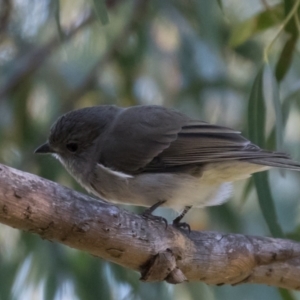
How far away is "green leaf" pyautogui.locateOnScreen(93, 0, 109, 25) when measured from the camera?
77.0 inches

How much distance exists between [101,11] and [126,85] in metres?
1.32

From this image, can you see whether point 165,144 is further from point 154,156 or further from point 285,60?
point 285,60

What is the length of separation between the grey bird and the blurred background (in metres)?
0.27

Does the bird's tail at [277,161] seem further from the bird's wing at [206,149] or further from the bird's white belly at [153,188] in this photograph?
the bird's white belly at [153,188]

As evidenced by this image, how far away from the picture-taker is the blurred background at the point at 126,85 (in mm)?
2650

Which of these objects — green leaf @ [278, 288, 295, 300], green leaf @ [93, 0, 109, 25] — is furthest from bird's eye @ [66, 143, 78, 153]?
green leaf @ [278, 288, 295, 300]

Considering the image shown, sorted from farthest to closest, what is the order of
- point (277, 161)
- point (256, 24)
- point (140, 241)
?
point (256, 24)
point (277, 161)
point (140, 241)

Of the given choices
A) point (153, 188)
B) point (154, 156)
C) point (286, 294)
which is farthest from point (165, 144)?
point (286, 294)

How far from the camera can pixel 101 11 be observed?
199 centimetres

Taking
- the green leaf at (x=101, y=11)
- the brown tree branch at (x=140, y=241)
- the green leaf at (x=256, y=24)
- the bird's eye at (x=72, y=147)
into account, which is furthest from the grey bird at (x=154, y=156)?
the green leaf at (x=101, y=11)

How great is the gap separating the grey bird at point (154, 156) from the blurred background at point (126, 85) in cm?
27

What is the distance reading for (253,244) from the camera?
7.18ft

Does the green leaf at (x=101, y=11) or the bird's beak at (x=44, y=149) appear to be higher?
the green leaf at (x=101, y=11)

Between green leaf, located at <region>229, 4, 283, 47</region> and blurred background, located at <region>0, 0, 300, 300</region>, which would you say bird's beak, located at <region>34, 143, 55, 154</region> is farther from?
green leaf, located at <region>229, 4, 283, 47</region>
